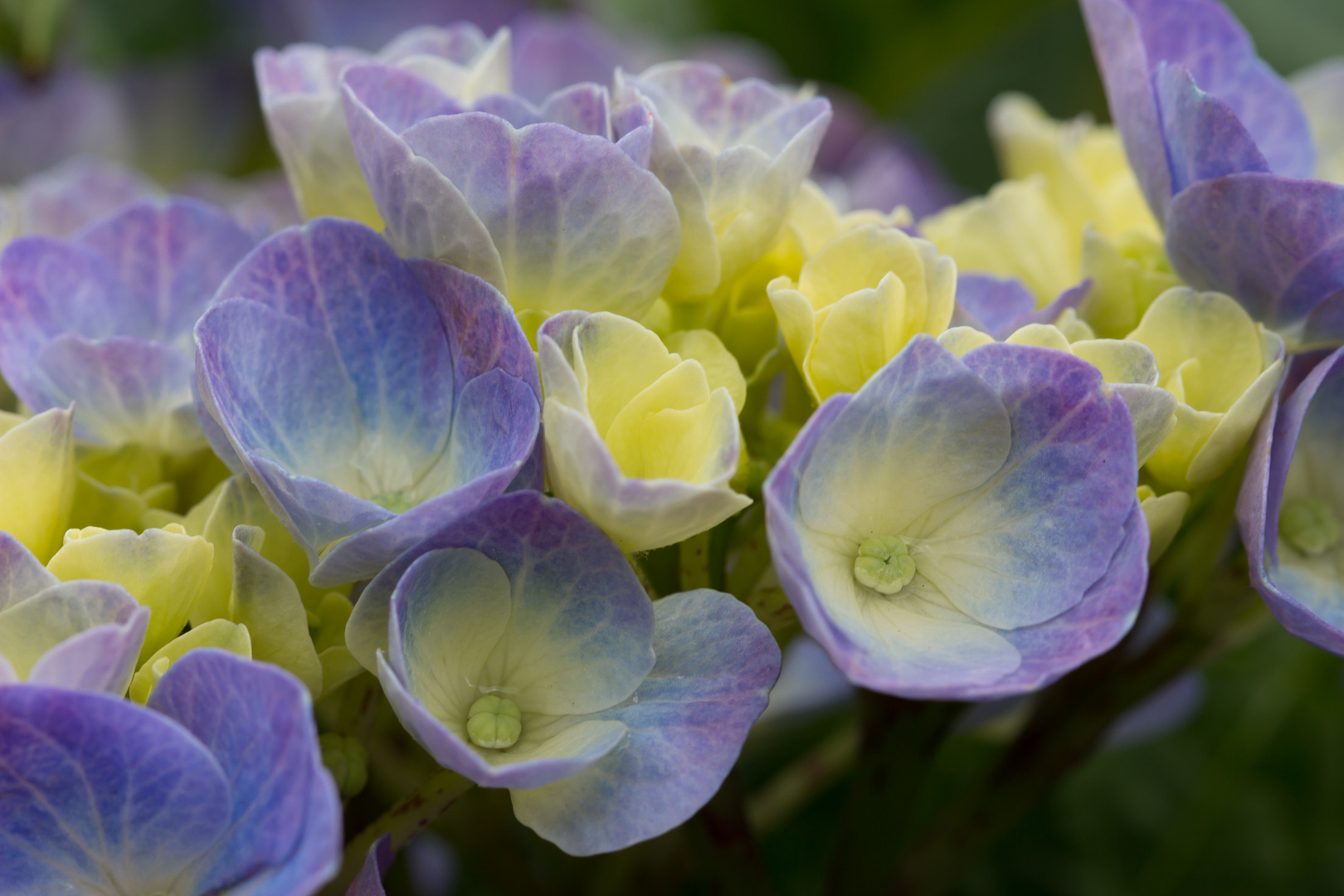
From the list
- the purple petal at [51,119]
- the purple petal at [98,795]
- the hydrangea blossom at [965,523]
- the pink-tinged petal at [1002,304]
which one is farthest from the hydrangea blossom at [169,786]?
the purple petal at [51,119]

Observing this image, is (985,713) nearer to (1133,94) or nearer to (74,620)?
(1133,94)

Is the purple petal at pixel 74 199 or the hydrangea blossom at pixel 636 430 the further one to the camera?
the purple petal at pixel 74 199

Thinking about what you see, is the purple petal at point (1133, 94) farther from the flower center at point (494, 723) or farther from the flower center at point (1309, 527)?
the flower center at point (494, 723)

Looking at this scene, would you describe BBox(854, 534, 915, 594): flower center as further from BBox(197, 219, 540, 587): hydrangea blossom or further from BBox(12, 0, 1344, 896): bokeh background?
BBox(12, 0, 1344, 896): bokeh background

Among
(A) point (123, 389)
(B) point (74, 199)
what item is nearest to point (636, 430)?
(A) point (123, 389)

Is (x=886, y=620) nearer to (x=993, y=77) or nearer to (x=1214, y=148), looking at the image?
(x=1214, y=148)

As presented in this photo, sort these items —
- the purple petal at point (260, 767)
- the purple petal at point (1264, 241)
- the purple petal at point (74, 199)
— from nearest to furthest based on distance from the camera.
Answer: the purple petal at point (260, 767) → the purple petal at point (1264, 241) → the purple petal at point (74, 199)

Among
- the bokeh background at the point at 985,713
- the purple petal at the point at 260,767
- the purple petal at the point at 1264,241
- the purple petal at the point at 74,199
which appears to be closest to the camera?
the purple petal at the point at 260,767
